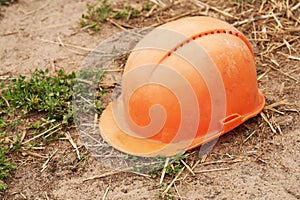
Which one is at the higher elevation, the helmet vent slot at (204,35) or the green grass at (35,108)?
the helmet vent slot at (204,35)

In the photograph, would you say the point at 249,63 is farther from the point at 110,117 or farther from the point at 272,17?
the point at 272,17

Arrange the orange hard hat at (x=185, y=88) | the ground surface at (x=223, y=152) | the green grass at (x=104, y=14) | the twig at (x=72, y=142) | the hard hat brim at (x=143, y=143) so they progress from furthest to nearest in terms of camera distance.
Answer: the green grass at (x=104, y=14) < the twig at (x=72, y=142) < the hard hat brim at (x=143, y=143) < the orange hard hat at (x=185, y=88) < the ground surface at (x=223, y=152)

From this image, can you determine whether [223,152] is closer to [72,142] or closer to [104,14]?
[72,142]

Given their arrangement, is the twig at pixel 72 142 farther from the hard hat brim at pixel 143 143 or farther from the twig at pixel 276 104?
the twig at pixel 276 104

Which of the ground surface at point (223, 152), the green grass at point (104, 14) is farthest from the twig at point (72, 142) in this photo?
the green grass at point (104, 14)

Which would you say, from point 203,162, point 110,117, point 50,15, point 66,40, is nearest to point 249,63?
point 203,162
